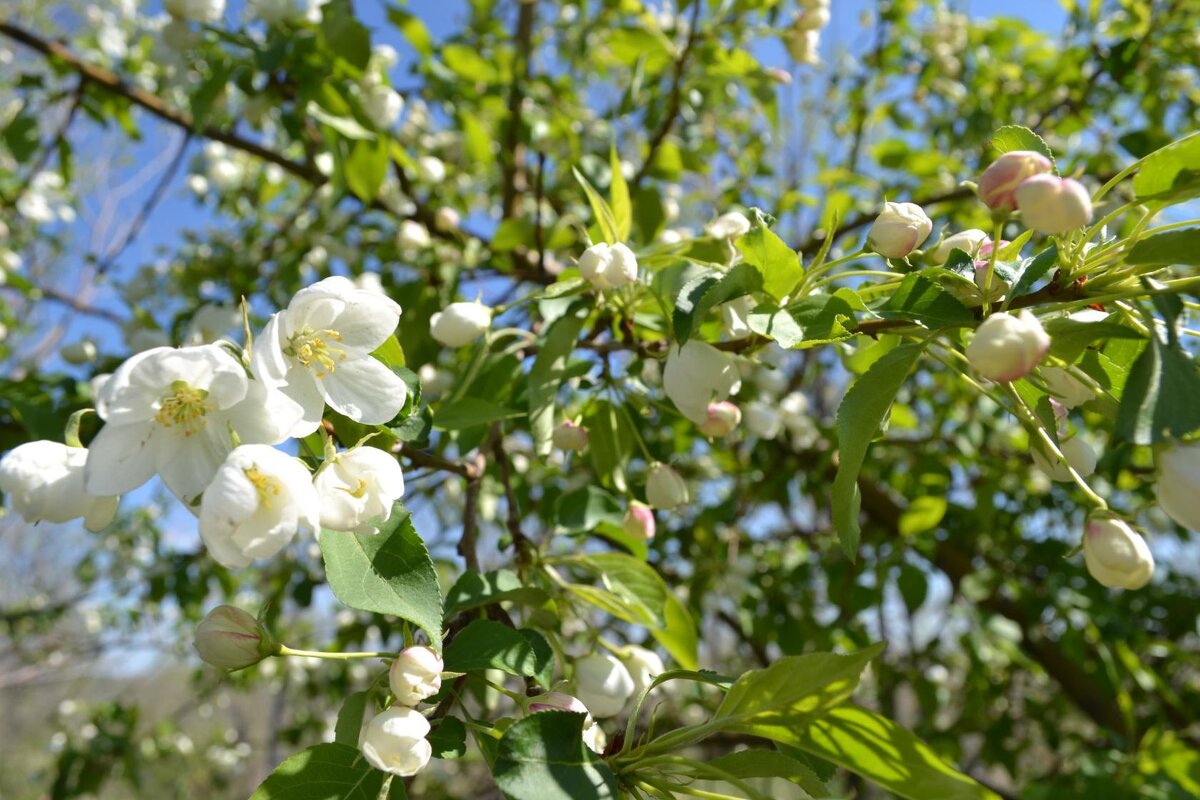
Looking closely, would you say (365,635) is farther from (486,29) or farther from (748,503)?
(486,29)

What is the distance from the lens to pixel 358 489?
0.80 metres

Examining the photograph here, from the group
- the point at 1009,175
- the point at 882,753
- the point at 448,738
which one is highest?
the point at 1009,175

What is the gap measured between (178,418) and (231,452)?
71mm

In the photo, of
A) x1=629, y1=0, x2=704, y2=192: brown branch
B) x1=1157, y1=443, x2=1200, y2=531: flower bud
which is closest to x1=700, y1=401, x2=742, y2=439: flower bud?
x1=1157, y1=443, x2=1200, y2=531: flower bud

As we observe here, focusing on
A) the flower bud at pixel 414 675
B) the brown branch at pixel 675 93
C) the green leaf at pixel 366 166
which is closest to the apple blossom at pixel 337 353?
the flower bud at pixel 414 675

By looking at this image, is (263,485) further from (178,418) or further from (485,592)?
(485,592)

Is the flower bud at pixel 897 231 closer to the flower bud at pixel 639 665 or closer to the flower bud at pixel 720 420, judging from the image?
the flower bud at pixel 720 420

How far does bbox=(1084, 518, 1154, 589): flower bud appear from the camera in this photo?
0.83m

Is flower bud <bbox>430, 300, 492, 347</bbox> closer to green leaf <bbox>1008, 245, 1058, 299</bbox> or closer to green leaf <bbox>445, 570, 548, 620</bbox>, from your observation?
green leaf <bbox>445, 570, 548, 620</bbox>

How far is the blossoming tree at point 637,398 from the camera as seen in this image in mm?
782

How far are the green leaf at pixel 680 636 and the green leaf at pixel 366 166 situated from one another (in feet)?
3.81

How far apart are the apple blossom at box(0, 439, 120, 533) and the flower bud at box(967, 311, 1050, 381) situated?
82 centimetres

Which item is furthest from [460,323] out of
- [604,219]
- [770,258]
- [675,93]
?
[675,93]

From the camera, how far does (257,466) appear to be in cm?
73
